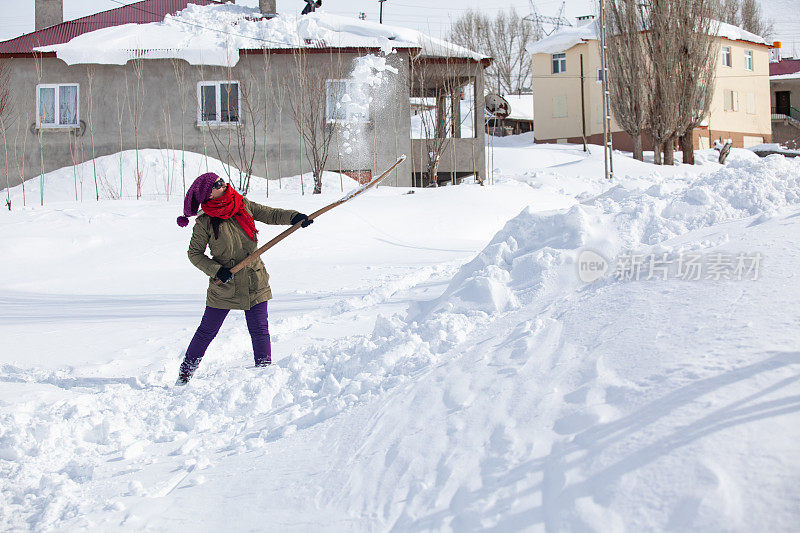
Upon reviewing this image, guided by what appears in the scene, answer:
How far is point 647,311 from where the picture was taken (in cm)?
336

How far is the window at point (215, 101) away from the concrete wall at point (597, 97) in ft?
64.1

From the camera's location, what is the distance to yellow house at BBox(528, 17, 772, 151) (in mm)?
33844

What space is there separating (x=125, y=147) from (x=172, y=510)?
57.1 feet

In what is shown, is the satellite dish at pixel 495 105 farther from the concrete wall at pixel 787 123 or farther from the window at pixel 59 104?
the concrete wall at pixel 787 123

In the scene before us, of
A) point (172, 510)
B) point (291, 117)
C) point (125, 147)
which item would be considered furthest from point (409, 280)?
point (125, 147)

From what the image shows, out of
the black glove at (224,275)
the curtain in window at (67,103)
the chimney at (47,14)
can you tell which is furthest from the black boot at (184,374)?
the chimney at (47,14)

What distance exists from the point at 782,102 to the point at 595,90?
748 inches

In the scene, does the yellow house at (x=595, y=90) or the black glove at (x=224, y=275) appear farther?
the yellow house at (x=595, y=90)

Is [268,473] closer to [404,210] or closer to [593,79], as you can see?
[404,210]

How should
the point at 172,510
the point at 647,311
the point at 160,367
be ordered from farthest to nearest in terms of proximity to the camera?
the point at 160,367 < the point at 647,311 < the point at 172,510

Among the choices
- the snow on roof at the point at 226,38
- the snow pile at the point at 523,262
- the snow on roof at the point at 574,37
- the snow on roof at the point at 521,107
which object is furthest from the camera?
the snow on roof at the point at 521,107

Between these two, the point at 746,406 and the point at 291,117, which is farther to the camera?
the point at 291,117

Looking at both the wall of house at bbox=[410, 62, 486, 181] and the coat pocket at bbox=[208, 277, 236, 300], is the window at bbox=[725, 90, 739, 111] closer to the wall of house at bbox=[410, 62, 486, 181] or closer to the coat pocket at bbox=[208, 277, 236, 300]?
the wall of house at bbox=[410, 62, 486, 181]

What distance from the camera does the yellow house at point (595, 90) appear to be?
33844 millimetres
